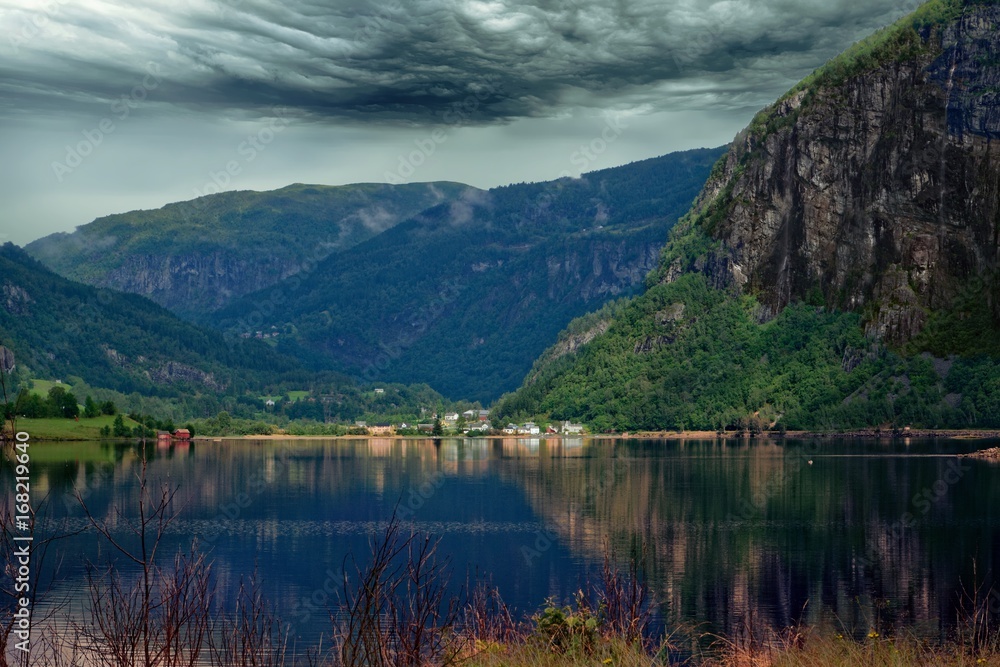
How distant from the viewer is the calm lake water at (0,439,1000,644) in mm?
61969

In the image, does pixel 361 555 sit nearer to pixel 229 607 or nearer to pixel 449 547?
pixel 449 547

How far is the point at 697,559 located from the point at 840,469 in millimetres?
85616

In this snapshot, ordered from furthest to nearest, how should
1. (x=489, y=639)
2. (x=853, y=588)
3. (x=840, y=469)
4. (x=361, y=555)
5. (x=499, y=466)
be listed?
(x=499, y=466)
(x=840, y=469)
(x=361, y=555)
(x=853, y=588)
(x=489, y=639)

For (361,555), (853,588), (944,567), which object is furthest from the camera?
(361,555)

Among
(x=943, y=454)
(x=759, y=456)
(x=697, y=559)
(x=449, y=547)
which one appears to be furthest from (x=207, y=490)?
(x=943, y=454)

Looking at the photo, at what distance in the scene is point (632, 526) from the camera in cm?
9312

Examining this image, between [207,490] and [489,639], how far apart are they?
328 feet

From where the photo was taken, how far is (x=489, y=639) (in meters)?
34.5

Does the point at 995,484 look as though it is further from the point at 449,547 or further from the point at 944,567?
the point at 449,547

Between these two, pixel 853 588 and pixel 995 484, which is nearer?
pixel 853 588

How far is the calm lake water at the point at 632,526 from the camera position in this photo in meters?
62.0

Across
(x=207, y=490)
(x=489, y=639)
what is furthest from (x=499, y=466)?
(x=489, y=639)

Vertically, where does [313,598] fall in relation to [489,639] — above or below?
below

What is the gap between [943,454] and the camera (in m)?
182
